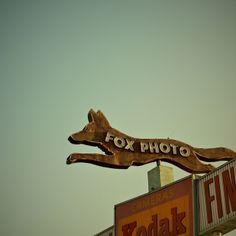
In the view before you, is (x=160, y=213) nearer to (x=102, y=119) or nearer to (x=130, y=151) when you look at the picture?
(x=130, y=151)

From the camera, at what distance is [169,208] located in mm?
18141

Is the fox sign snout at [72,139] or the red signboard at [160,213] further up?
the fox sign snout at [72,139]

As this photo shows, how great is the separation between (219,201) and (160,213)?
251 cm

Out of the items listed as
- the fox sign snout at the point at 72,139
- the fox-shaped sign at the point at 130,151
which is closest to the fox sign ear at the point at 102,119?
the fox-shaped sign at the point at 130,151

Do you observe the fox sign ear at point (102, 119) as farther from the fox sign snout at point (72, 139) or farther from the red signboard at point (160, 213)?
the red signboard at point (160, 213)

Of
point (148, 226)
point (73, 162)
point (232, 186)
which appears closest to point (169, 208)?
point (148, 226)

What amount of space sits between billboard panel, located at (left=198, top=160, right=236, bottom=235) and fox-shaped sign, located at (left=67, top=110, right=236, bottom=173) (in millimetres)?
3353

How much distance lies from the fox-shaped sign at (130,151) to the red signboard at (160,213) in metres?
1.82

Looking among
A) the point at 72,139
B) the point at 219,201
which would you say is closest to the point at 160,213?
the point at 219,201

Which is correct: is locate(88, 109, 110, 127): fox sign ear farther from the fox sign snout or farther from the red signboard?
the red signboard

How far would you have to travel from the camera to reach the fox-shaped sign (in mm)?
19516

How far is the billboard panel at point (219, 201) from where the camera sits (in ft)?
53.6

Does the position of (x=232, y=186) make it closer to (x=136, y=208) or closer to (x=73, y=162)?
(x=136, y=208)

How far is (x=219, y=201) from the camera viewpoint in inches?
659
